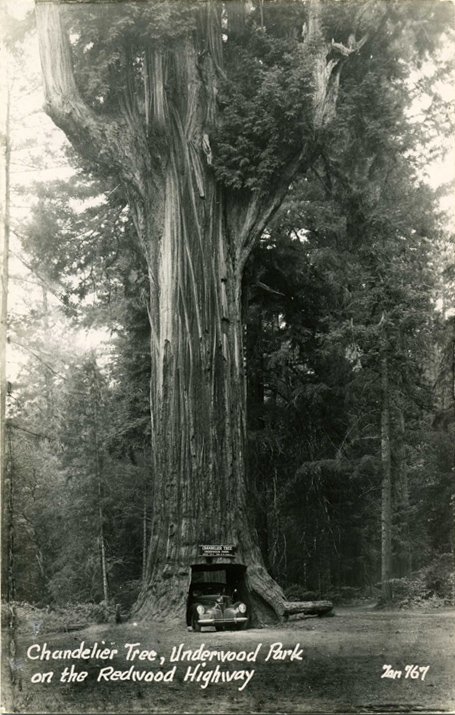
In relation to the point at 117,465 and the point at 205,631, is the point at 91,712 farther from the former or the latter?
the point at 117,465

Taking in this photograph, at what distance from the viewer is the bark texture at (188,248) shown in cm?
1213

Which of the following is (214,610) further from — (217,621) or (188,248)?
(188,248)

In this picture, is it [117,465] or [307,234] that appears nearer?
[307,234]

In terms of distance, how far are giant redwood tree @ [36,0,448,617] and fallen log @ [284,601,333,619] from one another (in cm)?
125

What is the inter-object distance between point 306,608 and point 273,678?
355cm

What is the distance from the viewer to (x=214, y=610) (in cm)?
997

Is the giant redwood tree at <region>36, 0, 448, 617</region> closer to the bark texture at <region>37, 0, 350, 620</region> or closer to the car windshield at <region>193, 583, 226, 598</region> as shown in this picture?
the bark texture at <region>37, 0, 350, 620</region>

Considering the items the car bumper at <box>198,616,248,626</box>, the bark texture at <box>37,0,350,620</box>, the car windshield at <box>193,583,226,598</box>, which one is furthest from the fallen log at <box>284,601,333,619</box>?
the car bumper at <box>198,616,248,626</box>

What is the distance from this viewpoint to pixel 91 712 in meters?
7.40

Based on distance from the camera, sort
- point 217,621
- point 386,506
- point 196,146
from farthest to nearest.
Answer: point 386,506, point 196,146, point 217,621

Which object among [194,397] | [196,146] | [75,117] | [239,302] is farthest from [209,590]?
[75,117]

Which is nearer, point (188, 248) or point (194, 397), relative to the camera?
point (194, 397)

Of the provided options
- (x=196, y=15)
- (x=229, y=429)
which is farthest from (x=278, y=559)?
(x=196, y=15)

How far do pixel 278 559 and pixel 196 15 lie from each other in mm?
13183
